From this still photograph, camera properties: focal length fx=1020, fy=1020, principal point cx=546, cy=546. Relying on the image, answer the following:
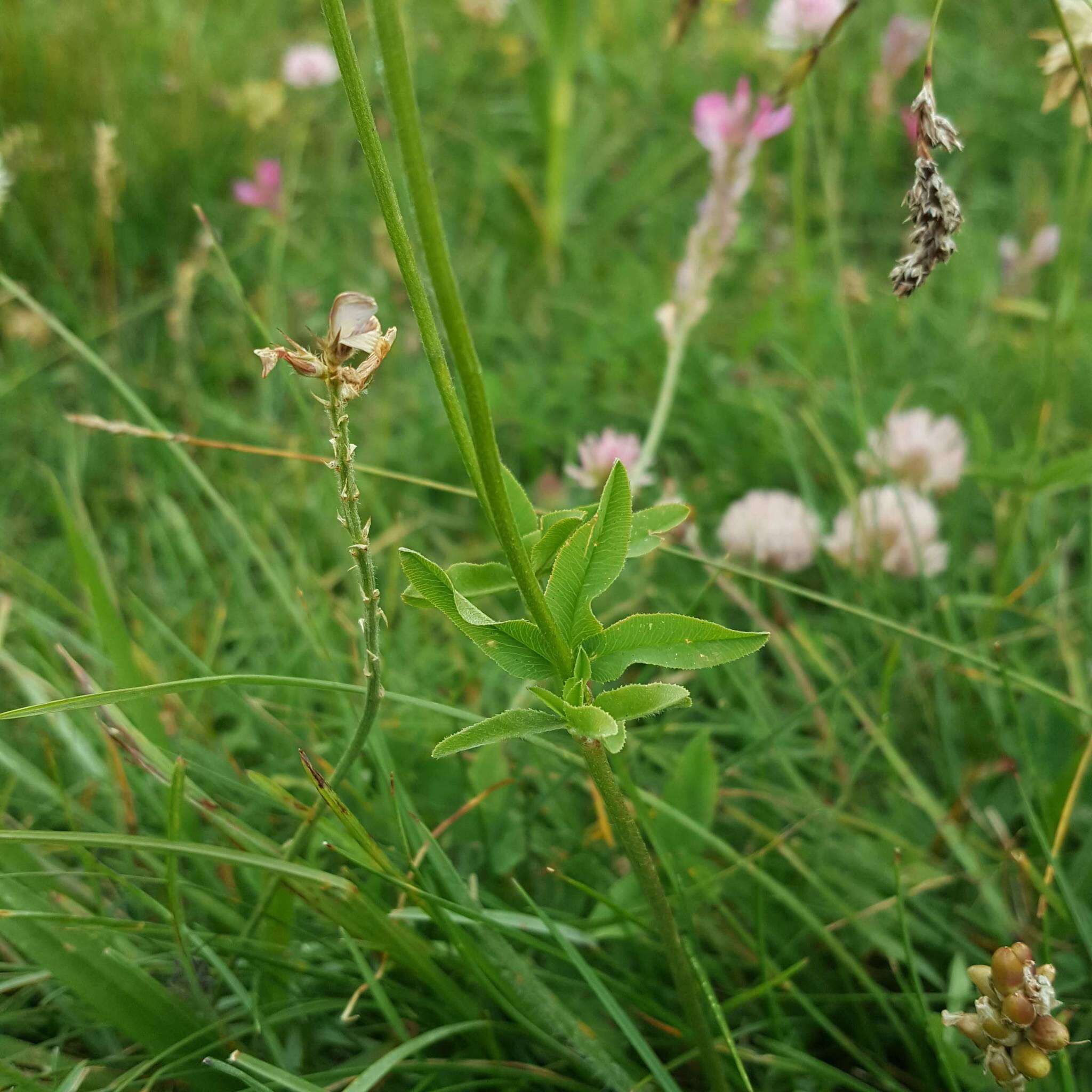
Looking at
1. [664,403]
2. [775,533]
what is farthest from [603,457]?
[775,533]

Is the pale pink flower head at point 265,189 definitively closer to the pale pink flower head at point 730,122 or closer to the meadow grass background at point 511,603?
the meadow grass background at point 511,603

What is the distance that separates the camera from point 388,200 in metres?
0.45

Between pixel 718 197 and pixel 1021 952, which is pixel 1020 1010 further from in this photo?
pixel 718 197

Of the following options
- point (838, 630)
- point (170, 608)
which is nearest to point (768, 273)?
point (838, 630)

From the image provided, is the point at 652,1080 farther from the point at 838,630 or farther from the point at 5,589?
the point at 5,589

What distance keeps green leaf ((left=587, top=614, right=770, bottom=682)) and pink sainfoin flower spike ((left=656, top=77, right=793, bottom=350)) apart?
1.96 feet

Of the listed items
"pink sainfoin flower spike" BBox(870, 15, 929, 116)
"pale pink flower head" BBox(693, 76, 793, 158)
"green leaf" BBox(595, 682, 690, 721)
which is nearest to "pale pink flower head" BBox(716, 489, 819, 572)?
"pale pink flower head" BBox(693, 76, 793, 158)

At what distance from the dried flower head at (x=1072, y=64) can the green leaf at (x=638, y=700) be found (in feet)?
1.69

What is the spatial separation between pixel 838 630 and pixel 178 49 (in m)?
1.76

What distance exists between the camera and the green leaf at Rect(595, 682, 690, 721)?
0.51 metres

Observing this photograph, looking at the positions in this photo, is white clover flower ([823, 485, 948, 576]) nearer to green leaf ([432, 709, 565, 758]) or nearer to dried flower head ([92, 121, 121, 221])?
A: green leaf ([432, 709, 565, 758])

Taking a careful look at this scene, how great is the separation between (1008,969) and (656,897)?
0.20m

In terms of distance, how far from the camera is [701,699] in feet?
3.56

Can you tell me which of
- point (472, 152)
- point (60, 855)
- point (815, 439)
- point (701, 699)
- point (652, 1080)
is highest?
point (472, 152)
